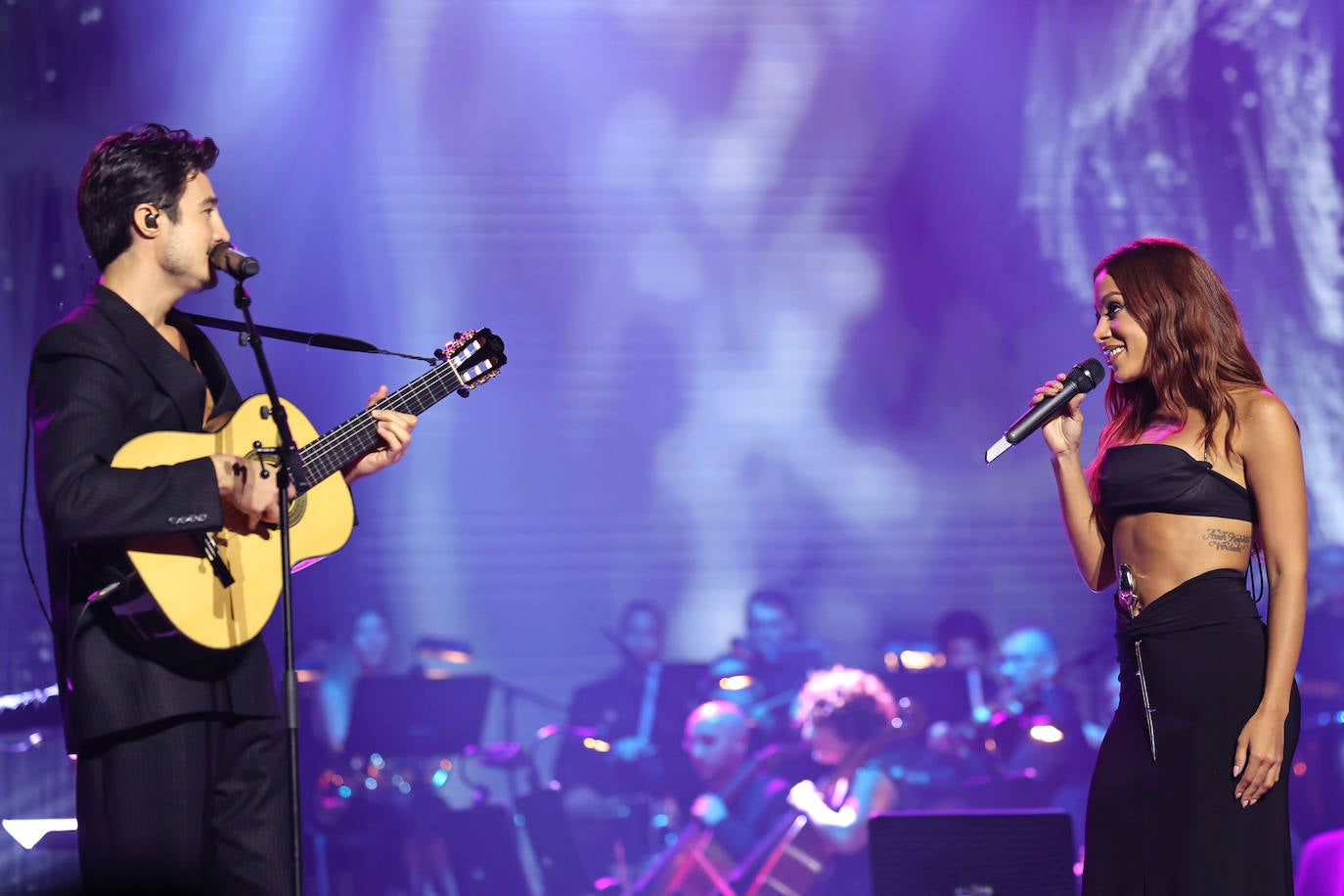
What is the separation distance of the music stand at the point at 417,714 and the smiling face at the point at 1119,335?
Result: 2777 millimetres

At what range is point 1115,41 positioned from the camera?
500 centimetres

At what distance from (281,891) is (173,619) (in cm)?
60

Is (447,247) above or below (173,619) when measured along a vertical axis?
above

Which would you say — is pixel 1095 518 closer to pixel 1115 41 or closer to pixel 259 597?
pixel 259 597

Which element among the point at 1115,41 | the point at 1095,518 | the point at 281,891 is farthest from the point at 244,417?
the point at 1115,41

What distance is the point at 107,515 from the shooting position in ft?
7.04

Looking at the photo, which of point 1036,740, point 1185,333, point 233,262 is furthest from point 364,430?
point 1036,740

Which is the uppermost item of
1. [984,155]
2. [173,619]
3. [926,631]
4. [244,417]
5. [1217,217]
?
[984,155]

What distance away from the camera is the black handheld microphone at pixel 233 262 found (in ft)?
7.62

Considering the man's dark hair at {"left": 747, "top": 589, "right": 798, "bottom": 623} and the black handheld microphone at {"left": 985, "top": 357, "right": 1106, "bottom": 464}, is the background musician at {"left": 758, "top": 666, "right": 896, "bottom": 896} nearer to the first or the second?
the man's dark hair at {"left": 747, "top": 589, "right": 798, "bottom": 623}

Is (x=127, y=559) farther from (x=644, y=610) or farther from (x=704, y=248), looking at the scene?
(x=704, y=248)

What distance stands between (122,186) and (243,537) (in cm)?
78

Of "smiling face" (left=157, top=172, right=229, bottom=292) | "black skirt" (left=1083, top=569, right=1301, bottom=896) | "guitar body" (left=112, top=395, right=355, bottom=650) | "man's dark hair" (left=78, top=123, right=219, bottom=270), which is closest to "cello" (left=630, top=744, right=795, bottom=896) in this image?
"black skirt" (left=1083, top=569, right=1301, bottom=896)

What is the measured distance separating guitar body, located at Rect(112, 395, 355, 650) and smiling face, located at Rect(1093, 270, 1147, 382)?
1.81 metres
